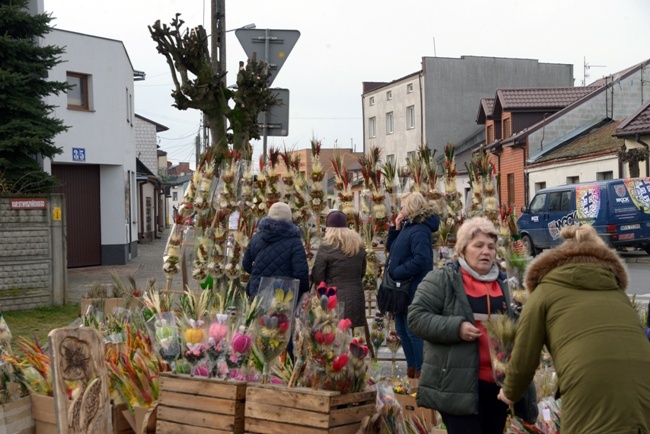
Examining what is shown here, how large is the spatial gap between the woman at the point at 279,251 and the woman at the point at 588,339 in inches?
163

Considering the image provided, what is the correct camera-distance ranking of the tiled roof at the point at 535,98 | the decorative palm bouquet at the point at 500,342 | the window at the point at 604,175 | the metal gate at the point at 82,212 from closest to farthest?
the decorative palm bouquet at the point at 500,342
the metal gate at the point at 82,212
the window at the point at 604,175
the tiled roof at the point at 535,98

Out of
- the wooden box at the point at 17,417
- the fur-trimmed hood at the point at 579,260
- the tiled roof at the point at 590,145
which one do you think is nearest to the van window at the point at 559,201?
the tiled roof at the point at 590,145

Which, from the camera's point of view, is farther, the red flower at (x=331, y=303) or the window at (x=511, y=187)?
the window at (x=511, y=187)

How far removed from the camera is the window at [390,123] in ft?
172

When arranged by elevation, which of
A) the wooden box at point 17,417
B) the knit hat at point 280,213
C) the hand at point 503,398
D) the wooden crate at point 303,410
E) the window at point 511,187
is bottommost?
the wooden box at point 17,417

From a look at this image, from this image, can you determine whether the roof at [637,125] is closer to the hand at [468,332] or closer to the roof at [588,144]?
the roof at [588,144]

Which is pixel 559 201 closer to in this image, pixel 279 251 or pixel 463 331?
pixel 279 251

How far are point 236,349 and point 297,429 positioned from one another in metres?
0.68

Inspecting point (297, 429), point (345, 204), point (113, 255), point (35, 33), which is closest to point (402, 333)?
point (345, 204)

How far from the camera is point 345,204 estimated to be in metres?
9.54

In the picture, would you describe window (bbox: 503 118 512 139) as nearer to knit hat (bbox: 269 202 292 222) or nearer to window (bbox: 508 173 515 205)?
window (bbox: 508 173 515 205)

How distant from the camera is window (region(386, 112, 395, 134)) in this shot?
52.4 m

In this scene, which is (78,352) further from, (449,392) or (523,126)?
(523,126)

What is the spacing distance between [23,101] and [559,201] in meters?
15.2
